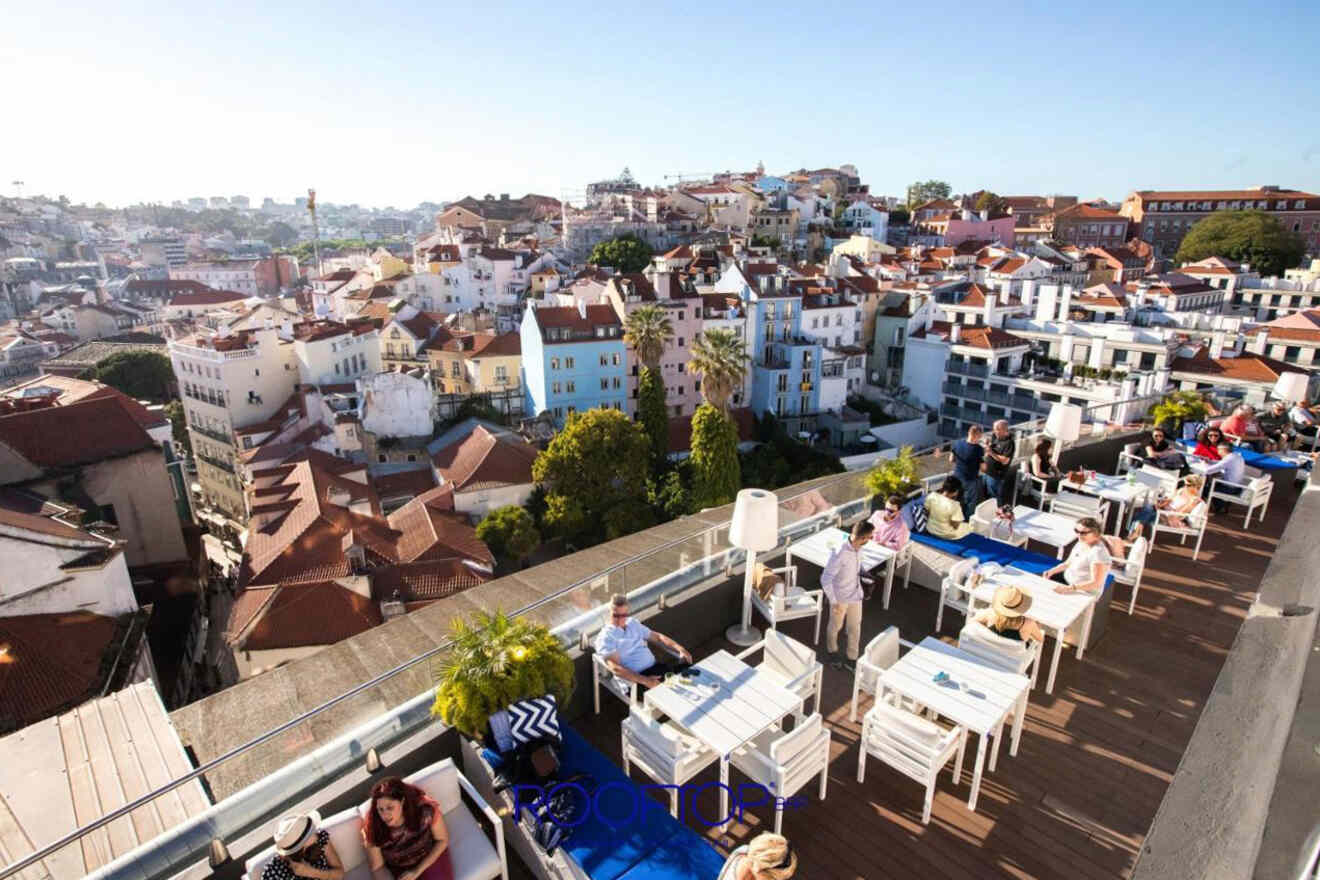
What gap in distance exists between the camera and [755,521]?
249 inches

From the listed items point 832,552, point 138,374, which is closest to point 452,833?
point 832,552

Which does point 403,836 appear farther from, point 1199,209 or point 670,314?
point 1199,209

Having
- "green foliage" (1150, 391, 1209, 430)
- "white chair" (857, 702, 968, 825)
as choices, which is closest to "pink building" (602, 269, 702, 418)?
"green foliage" (1150, 391, 1209, 430)

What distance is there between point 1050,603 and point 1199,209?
361 ft

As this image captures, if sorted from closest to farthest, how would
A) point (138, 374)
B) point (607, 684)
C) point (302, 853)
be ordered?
1. point (302, 853)
2. point (607, 684)
3. point (138, 374)

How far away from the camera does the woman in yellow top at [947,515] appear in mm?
8062

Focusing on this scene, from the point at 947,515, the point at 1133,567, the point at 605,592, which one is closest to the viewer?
the point at 605,592

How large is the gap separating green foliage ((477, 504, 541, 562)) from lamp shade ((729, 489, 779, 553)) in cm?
2448

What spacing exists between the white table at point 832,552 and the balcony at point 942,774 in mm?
258

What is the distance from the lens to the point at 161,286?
99.5 m

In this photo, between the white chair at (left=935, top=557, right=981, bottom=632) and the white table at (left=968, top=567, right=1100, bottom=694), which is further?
the white chair at (left=935, top=557, right=981, bottom=632)

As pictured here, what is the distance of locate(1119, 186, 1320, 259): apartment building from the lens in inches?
3241

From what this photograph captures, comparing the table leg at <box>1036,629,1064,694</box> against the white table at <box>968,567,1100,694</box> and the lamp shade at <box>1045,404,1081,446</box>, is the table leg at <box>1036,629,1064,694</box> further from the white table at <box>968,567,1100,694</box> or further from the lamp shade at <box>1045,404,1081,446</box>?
the lamp shade at <box>1045,404,1081,446</box>

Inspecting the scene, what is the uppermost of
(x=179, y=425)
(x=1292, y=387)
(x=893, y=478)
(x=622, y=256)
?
(x=622, y=256)
